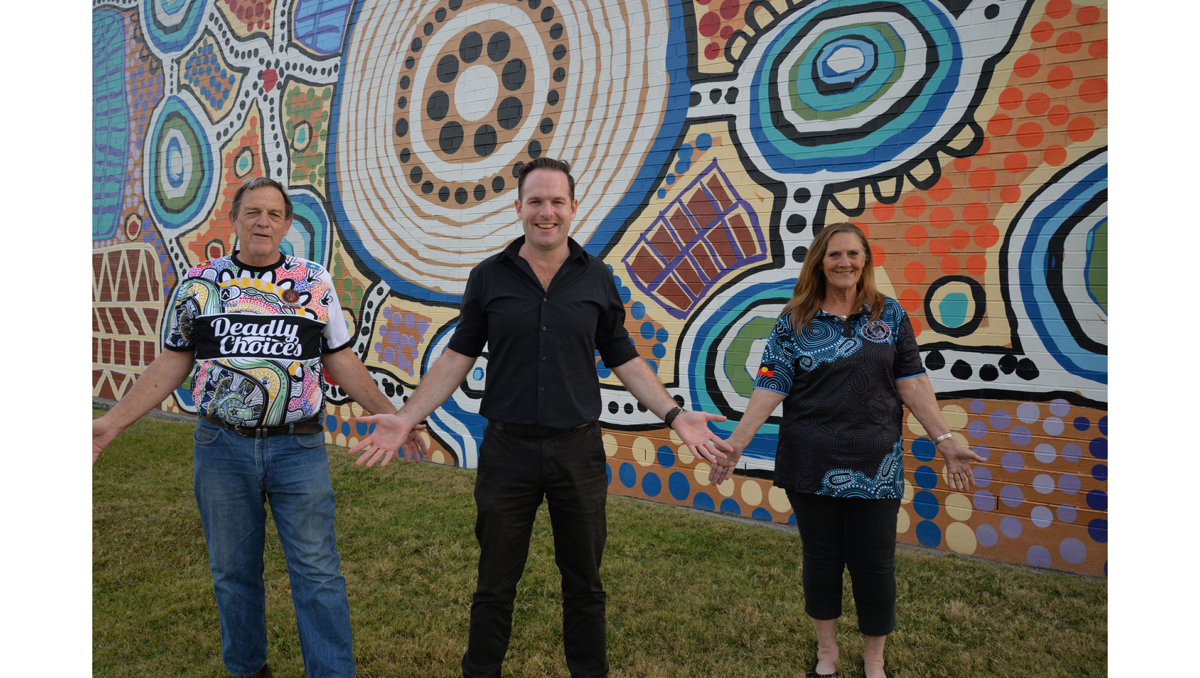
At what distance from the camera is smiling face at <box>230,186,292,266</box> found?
2619mm

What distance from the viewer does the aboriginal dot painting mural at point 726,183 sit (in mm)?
4141

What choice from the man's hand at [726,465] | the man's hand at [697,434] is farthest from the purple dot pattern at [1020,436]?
the man's hand at [697,434]

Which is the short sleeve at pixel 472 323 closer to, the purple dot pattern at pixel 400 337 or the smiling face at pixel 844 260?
the smiling face at pixel 844 260

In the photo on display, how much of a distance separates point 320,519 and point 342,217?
507 centimetres

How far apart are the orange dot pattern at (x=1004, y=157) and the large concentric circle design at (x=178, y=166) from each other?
745 cm

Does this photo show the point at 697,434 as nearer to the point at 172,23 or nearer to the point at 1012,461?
the point at 1012,461

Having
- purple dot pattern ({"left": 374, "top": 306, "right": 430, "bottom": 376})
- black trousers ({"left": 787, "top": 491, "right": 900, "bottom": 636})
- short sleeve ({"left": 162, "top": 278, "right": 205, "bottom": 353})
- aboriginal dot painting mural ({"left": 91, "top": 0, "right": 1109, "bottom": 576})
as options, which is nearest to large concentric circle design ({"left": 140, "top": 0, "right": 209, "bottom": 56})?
aboriginal dot painting mural ({"left": 91, "top": 0, "right": 1109, "bottom": 576})

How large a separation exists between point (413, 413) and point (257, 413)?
1.79ft

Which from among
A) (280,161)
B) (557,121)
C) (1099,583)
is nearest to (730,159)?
(557,121)

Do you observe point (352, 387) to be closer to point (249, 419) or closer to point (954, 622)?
point (249, 419)

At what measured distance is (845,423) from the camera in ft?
9.10

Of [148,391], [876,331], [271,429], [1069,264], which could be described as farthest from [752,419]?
[1069,264]

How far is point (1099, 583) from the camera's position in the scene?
397 cm

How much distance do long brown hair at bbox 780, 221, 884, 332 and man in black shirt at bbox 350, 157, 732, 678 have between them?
0.65m
